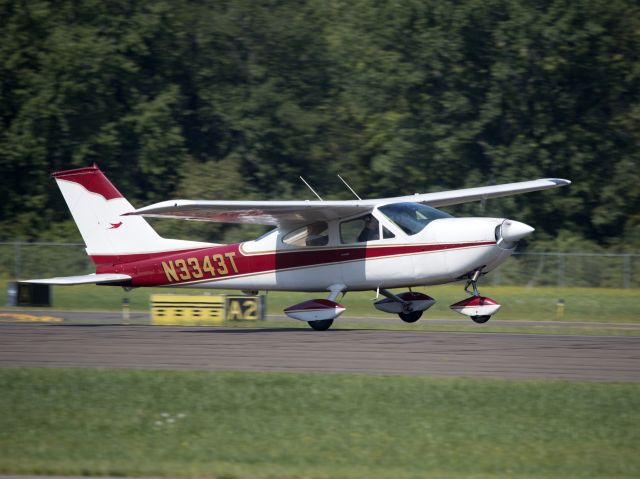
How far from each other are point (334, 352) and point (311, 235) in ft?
16.5

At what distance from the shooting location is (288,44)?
47.9m

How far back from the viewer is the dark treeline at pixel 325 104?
40.1m

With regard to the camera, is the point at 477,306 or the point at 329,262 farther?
the point at 329,262

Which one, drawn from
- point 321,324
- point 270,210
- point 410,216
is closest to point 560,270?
point 410,216

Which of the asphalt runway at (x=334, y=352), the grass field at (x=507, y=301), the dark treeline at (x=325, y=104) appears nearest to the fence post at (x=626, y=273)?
the grass field at (x=507, y=301)

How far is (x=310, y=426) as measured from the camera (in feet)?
33.2

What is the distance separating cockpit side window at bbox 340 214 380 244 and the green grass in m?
7.18

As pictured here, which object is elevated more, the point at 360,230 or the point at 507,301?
the point at 360,230

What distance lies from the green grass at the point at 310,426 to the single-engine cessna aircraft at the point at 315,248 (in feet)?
19.9

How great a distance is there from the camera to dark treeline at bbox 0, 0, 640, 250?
4012 cm

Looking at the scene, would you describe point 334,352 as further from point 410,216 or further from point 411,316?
point 411,316

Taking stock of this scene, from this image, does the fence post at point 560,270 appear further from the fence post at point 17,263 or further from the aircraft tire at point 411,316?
the fence post at point 17,263

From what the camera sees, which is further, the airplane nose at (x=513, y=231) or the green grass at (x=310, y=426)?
the airplane nose at (x=513, y=231)

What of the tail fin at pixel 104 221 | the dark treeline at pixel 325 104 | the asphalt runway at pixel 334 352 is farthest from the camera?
the dark treeline at pixel 325 104
